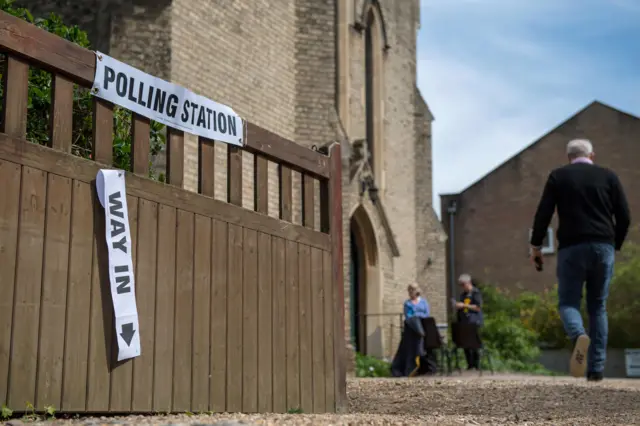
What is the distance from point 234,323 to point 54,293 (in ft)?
5.15

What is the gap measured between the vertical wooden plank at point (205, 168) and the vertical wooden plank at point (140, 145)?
52 cm

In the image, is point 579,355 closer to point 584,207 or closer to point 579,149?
point 584,207

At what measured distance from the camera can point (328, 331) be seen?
→ 730 cm

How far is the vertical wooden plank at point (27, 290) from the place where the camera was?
4.71 m

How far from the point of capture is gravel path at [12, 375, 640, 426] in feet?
17.7

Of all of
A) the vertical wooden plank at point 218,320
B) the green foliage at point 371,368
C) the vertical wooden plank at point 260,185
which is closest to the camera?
the vertical wooden plank at point 218,320

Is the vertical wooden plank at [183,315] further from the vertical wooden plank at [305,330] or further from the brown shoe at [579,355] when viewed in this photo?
the brown shoe at [579,355]

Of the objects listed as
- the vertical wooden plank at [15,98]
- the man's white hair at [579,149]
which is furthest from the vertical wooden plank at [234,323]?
the man's white hair at [579,149]

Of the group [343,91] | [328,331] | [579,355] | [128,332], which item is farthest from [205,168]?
[343,91]

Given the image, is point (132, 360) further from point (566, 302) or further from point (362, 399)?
point (566, 302)

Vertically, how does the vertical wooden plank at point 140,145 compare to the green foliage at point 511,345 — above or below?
above

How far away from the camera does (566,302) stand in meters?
8.98

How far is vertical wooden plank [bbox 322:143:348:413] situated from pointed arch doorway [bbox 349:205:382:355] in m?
15.0

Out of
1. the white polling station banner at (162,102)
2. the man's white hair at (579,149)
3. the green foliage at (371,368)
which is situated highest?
the man's white hair at (579,149)
